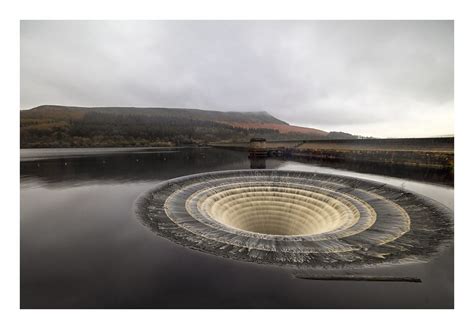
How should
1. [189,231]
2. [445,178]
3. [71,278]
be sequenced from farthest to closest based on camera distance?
[445,178]
[189,231]
[71,278]

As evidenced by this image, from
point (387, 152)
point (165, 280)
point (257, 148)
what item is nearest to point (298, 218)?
point (165, 280)

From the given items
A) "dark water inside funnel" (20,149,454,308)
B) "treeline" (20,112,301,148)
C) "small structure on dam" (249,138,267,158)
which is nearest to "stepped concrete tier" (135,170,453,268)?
"dark water inside funnel" (20,149,454,308)

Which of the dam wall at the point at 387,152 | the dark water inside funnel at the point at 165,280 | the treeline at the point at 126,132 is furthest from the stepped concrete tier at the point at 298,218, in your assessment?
the treeline at the point at 126,132

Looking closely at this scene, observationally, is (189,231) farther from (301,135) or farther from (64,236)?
(301,135)

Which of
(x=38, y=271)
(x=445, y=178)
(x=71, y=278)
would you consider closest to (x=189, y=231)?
(x=71, y=278)

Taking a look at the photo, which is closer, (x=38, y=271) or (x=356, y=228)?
(x=38, y=271)

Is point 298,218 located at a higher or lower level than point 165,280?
lower

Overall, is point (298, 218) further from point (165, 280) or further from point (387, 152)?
point (387, 152)

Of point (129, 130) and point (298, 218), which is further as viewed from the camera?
point (129, 130)
